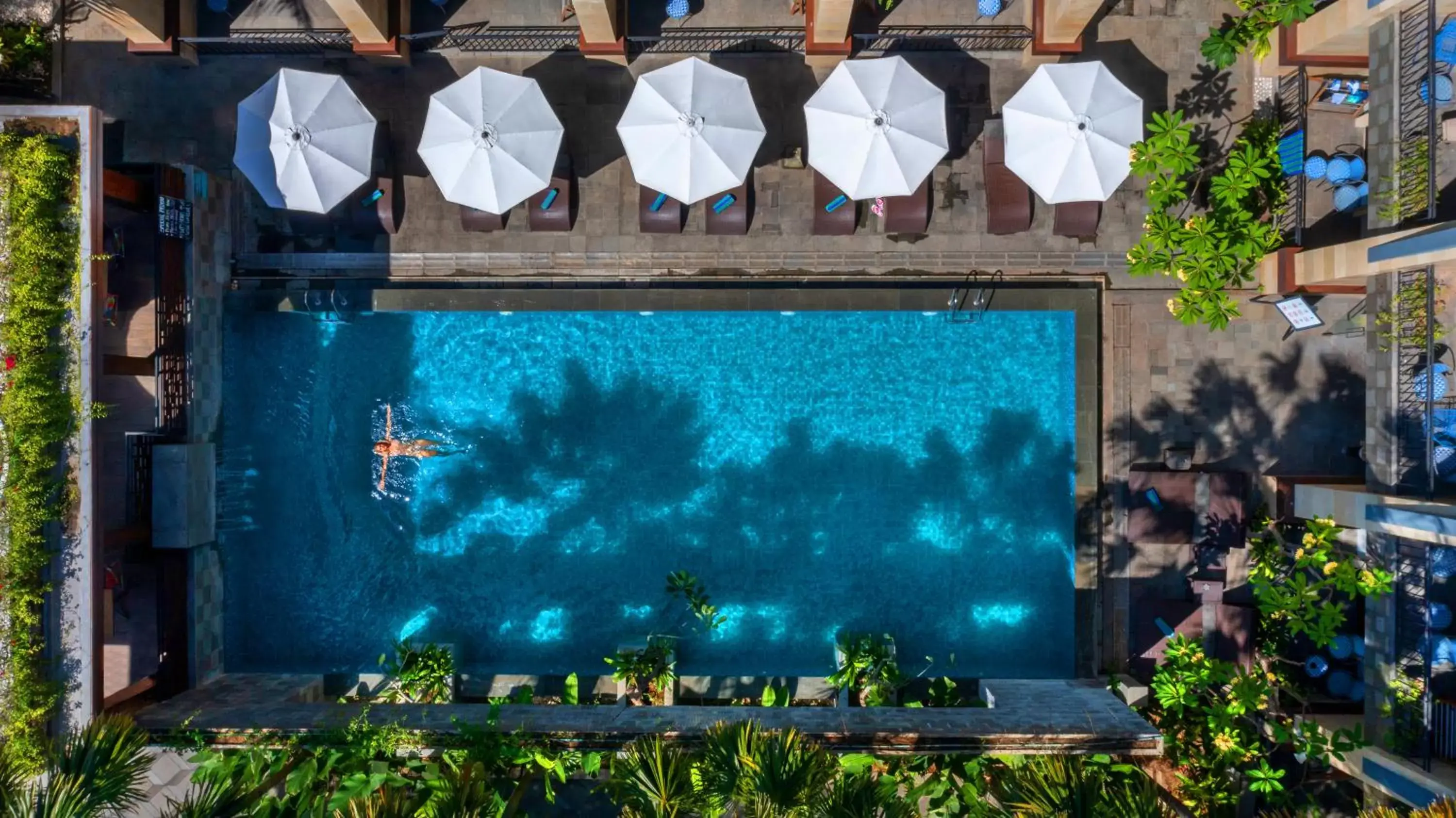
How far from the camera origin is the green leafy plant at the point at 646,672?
1363 centimetres

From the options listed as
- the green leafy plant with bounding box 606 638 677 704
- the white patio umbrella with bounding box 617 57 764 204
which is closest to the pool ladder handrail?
the white patio umbrella with bounding box 617 57 764 204

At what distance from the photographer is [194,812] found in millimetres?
9586

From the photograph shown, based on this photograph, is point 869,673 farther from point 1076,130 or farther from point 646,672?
point 1076,130

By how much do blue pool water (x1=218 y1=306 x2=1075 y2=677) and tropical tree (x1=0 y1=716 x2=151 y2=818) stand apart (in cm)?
390

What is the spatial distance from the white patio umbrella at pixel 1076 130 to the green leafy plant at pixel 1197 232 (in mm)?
374

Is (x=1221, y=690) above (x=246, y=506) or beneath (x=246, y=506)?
beneath

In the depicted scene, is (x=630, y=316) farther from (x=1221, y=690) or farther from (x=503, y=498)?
(x=1221, y=690)

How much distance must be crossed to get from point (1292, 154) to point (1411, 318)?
3476 millimetres

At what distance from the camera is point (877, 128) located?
41.0 feet

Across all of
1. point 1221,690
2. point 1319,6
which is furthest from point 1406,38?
point 1221,690

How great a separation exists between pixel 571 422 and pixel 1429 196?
14.3m

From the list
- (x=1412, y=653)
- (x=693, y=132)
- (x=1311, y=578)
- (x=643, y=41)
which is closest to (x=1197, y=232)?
(x=1311, y=578)

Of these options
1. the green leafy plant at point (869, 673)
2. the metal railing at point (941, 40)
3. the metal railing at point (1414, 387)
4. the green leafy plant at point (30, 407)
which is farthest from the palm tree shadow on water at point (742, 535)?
the metal railing at point (941, 40)

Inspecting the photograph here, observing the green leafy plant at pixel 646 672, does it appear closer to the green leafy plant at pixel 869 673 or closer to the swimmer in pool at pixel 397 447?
the green leafy plant at pixel 869 673
